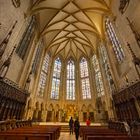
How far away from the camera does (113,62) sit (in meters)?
15.7

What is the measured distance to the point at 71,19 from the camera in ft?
69.0

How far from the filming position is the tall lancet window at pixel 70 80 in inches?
1020

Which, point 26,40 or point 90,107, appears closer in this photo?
point 26,40

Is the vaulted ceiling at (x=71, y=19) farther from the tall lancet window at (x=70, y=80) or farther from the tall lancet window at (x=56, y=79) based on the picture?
the tall lancet window at (x=70, y=80)

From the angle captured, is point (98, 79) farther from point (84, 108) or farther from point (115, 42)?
point (115, 42)

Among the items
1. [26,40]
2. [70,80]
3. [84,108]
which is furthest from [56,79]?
→ [26,40]

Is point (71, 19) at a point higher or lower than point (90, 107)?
higher

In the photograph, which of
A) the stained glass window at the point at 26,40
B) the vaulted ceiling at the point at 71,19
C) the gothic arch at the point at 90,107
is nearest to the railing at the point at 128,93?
the vaulted ceiling at the point at 71,19

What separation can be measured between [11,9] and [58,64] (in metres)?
18.0

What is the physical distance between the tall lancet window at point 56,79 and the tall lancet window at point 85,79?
215 inches

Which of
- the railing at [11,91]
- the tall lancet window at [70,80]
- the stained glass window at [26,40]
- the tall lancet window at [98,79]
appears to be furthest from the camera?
the tall lancet window at [70,80]

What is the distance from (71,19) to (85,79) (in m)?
12.9

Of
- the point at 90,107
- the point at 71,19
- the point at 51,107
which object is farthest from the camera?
the point at 90,107

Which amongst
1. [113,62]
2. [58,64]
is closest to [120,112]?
[113,62]
